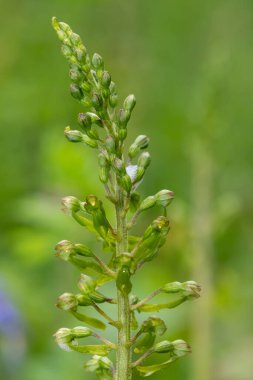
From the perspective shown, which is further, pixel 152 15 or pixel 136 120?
pixel 152 15

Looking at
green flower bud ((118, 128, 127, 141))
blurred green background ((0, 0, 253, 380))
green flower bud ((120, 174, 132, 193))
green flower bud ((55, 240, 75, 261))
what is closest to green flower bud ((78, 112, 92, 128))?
green flower bud ((118, 128, 127, 141))

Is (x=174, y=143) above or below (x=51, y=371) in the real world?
above

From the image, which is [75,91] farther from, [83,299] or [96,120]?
[83,299]

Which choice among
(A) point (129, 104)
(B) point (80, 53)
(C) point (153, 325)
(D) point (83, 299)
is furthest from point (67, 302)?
(B) point (80, 53)

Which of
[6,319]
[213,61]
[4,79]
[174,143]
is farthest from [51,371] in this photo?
[4,79]

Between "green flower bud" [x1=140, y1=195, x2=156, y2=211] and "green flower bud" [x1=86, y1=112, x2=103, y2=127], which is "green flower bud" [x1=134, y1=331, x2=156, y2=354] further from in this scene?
"green flower bud" [x1=86, y1=112, x2=103, y2=127]

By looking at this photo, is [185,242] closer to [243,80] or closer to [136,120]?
[136,120]

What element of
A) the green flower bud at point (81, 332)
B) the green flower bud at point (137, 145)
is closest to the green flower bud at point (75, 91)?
the green flower bud at point (137, 145)
